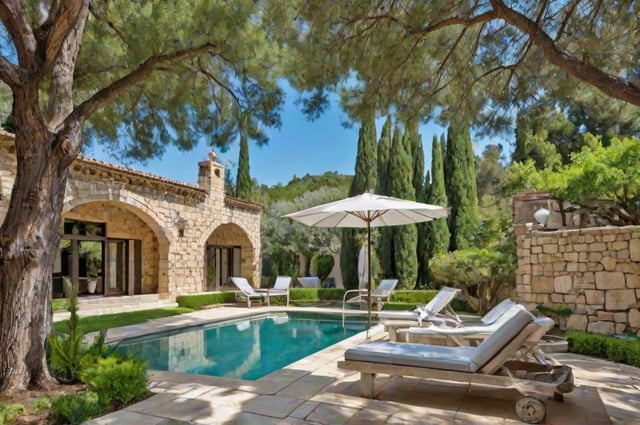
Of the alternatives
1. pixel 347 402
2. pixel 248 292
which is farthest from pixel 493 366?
pixel 248 292

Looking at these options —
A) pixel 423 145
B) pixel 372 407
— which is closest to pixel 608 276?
pixel 372 407

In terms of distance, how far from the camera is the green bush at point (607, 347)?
5.93 m

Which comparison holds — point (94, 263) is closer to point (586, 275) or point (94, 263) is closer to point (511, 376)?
point (586, 275)

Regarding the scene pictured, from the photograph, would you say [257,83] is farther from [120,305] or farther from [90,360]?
[120,305]

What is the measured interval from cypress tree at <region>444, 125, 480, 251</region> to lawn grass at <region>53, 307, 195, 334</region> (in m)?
10.1

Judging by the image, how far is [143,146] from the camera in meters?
7.85

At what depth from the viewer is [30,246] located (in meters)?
4.42

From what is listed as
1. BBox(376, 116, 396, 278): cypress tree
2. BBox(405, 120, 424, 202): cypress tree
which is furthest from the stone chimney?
BBox(405, 120, 424, 202): cypress tree

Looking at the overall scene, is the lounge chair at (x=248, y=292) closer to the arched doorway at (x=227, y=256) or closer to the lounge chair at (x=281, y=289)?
the lounge chair at (x=281, y=289)

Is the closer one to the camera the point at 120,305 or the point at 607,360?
the point at 607,360

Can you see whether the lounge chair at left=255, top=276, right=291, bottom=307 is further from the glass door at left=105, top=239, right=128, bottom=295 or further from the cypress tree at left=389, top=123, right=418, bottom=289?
the glass door at left=105, top=239, right=128, bottom=295

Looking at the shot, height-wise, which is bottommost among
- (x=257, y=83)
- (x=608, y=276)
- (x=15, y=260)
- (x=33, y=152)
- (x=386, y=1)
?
(x=608, y=276)

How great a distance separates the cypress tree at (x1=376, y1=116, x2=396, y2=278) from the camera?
53.5 ft

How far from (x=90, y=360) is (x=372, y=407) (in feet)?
10.2
